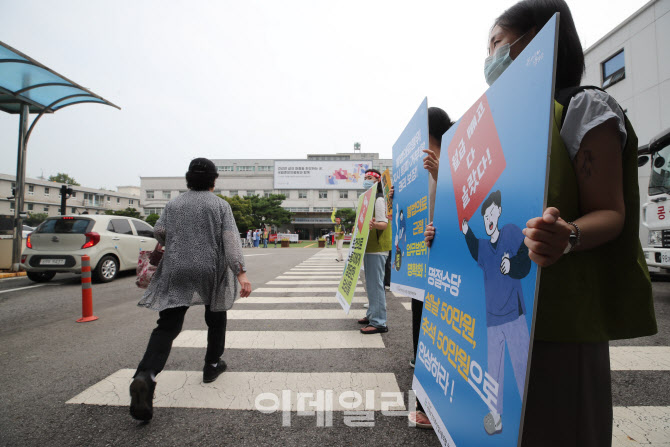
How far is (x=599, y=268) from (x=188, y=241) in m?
2.33

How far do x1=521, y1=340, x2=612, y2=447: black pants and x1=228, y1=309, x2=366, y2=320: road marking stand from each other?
3646mm

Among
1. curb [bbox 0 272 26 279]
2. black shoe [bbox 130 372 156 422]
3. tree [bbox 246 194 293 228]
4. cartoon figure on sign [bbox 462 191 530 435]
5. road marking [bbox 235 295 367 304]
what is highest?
tree [bbox 246 194 293 228]

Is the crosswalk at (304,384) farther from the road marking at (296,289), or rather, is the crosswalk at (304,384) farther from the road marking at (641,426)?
the road marking at (296,289)

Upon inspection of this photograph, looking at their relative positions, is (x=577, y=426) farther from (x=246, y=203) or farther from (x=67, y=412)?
(x=246, y=203)

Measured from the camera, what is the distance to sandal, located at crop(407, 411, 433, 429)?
190cm

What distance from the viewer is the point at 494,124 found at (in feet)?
3.88

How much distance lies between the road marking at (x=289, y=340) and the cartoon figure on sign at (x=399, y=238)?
1063 mm

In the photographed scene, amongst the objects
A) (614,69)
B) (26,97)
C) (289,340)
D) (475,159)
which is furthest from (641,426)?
(614,69)

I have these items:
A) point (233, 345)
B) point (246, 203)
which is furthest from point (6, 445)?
point (246, 203)

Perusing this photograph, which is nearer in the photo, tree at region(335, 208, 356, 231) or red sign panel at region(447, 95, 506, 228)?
red sign panel at region(447, 95, 506, 228)

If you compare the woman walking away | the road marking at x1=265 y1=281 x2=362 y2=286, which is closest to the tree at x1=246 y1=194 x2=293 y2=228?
the road marking at x1=265 y1=281 x2=362 y2=286

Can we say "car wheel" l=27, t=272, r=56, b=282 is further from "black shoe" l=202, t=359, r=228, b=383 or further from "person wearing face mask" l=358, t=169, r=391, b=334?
"person wearing face mask" l=358, t=169, r=391, b=334

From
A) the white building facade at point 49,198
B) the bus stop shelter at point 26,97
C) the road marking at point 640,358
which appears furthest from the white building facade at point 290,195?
the road marking at point 640,358

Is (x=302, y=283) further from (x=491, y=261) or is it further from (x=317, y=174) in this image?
(x=317, y=174)
